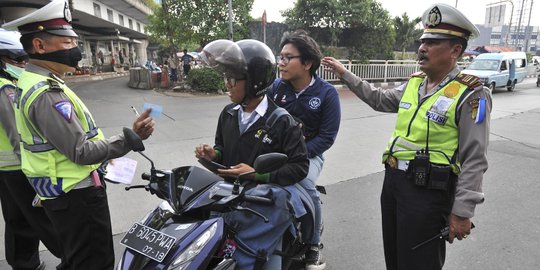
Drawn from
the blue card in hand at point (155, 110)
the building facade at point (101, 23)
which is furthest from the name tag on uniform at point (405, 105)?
the building facade at point (101, 23)

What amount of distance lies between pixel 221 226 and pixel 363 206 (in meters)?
2.82

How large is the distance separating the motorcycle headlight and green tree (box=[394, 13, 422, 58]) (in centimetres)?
2059

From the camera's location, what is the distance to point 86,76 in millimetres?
20766

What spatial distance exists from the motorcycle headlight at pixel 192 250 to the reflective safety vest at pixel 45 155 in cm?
98

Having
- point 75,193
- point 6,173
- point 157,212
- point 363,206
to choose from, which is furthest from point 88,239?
point 363,206

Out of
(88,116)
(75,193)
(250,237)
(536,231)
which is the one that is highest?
(88,116)

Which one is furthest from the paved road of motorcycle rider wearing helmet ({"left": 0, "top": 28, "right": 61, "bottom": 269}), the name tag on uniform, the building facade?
the building facade

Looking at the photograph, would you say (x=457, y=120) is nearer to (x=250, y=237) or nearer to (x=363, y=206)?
(x=250, y=237)

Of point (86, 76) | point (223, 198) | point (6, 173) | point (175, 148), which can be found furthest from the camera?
point (86, 76)

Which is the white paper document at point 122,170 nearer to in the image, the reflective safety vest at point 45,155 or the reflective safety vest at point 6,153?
the reflective safety vest at point 45,155

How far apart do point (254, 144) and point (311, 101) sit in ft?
2.95

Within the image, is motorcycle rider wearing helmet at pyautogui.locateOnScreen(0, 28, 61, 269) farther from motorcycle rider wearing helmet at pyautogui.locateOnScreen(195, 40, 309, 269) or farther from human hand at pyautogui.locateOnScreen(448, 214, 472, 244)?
human hand at pyautogui.locateOnScreen(448, 214, 472, 244)

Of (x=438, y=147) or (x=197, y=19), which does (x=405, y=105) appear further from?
(x=197, y=19)

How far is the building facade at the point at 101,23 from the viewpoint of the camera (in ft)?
51.0
